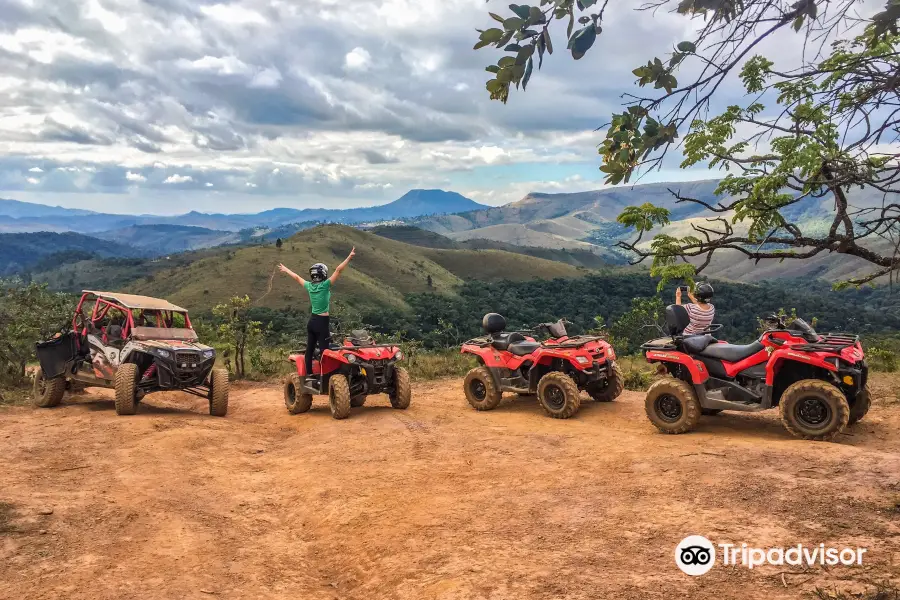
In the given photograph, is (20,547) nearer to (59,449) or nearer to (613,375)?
(59,449)

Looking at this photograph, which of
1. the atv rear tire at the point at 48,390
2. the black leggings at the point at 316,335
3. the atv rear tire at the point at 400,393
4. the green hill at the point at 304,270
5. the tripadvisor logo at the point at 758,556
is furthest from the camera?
the green hill at the point at 304,270

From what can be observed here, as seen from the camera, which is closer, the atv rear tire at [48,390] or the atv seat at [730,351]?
the atv seat at [730,351]

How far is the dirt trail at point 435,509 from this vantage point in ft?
13.7

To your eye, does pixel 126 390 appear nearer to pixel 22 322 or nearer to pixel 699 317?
pixel 22 322

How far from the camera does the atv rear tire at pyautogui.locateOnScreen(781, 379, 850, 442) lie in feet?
22.6

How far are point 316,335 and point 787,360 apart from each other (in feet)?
23.9

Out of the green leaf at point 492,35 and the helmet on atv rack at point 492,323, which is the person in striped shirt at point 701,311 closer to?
the helmet on atv rack at point 492,323

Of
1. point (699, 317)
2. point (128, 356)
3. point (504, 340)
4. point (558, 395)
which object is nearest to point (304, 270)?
point (128, 356)

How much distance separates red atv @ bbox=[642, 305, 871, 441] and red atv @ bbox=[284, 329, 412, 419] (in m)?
4.46

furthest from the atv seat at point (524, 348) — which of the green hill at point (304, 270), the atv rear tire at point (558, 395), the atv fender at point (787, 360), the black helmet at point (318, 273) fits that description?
the green hill at point (304, 270)

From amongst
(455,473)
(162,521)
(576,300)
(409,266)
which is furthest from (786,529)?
(409,266)

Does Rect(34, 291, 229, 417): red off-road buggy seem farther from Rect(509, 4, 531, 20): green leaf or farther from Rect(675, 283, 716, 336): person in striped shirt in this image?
Rect(509, 4, 531, 20): green leaf

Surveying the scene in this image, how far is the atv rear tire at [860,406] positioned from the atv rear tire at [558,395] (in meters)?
3.66

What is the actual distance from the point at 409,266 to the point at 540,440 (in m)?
117
